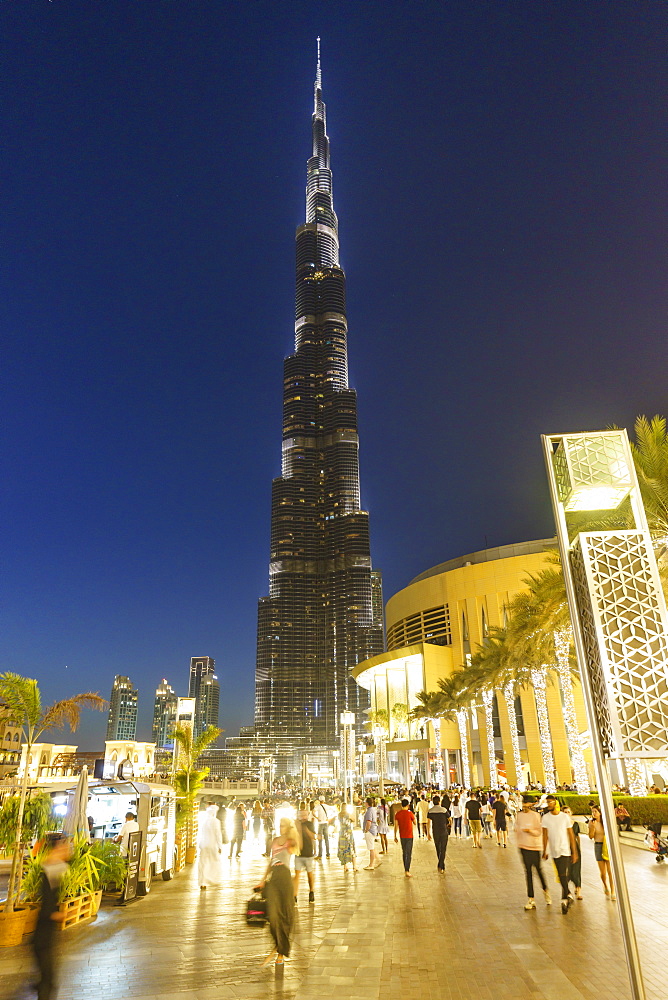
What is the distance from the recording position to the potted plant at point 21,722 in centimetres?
797

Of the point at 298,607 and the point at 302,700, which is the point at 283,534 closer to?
the point at 298,607

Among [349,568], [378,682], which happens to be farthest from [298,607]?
[378,682]

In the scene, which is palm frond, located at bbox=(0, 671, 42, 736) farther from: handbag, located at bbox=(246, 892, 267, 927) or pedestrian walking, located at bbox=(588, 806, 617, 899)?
pedestrian walking, located at bbox=(588, 806, 617, 899)

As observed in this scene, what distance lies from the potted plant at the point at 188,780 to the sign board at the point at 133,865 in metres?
5.18

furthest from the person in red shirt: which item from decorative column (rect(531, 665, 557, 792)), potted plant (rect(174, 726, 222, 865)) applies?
decorative column (rect(531, 665, 557, 792))

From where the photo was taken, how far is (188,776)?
18.0 metres

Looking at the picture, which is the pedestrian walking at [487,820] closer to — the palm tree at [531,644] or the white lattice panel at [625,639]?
the palm tree at [531,644]

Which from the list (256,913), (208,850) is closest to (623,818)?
(208,850)

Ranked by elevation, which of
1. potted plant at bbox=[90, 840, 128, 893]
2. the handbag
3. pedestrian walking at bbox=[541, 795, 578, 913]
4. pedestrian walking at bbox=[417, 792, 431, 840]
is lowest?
pedestrian walking at bbox=[417, 792, 431, 840]

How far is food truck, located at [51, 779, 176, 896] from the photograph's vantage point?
37.5 ft

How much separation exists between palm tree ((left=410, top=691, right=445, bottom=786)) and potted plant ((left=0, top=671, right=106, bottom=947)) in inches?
1537

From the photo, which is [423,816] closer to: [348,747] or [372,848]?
[372,848]

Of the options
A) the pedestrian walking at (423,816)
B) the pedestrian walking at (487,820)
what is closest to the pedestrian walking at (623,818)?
the pedestrian walking at (487,820)

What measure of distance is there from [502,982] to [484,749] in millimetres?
55161
